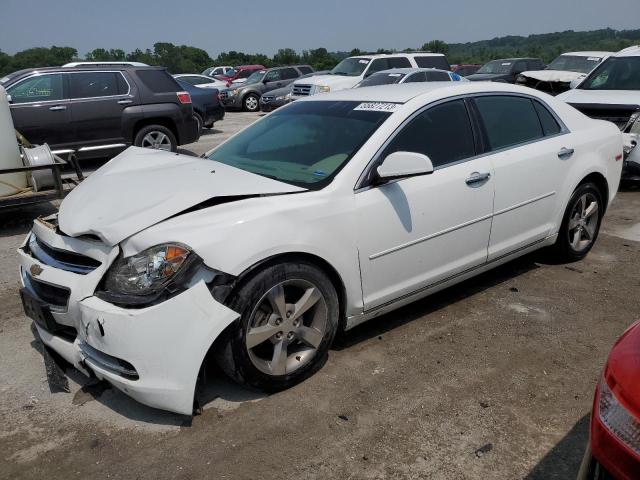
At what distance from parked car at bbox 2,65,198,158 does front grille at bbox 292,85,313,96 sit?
21.3 feet

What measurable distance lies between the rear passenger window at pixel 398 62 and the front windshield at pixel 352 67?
673mm

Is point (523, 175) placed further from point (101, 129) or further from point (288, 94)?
point (288, 94)

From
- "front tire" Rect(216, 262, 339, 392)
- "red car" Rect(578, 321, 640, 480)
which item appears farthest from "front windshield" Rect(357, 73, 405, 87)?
"red car" Rect(578, 321, 640, 480)

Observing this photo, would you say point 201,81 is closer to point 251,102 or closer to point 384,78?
point 251,102

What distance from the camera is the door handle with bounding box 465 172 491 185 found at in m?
3.68

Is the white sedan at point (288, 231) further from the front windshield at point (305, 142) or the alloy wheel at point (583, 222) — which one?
the alloy wheel at point (583, 222)

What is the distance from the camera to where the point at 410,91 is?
152 inches

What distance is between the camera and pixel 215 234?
2.70 meters

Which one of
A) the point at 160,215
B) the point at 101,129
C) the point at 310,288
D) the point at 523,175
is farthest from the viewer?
the point at 101,129

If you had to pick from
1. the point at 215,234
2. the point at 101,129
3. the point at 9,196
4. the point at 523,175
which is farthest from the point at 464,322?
the point at 101,129

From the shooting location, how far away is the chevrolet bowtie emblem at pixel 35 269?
3024 mm

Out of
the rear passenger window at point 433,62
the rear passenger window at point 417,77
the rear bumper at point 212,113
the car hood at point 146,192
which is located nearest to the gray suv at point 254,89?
the rear bumper at point 212,113

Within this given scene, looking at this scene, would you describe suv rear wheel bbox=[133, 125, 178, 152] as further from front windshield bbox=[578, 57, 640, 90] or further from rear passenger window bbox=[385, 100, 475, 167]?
front windshield bbox=[578, 57, 640, 90]

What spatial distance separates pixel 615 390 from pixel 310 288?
5.53ft
